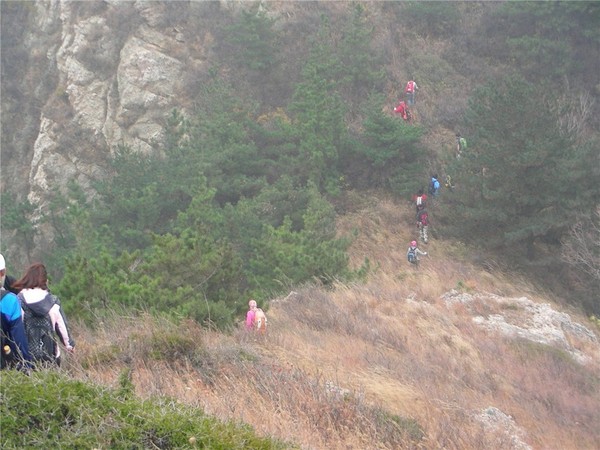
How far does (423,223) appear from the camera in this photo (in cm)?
1988

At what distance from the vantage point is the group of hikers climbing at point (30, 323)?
479 cm

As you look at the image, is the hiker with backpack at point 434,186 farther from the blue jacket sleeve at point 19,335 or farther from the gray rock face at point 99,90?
the blue jacket sleeve at point 19,335

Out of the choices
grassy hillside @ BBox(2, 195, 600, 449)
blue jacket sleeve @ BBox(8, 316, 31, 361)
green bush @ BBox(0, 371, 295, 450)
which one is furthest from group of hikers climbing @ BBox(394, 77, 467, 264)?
green bush @ BBox(0, 371, 295, 450)

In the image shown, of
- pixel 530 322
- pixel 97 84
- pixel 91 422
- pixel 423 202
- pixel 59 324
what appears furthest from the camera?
pixel 97 84

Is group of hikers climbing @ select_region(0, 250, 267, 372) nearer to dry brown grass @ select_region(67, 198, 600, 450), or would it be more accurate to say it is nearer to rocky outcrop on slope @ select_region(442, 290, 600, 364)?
dry brown grass @ select_region(67, 198, 600, 450)

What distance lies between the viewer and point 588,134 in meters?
23.4

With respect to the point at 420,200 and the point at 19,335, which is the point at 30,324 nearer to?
the point at 19,335

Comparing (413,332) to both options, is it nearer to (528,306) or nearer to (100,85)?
(528,306)

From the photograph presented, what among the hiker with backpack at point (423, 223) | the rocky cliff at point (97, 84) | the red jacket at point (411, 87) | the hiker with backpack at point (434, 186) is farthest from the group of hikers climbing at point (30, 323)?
the rocky cliff at point (97, 84)

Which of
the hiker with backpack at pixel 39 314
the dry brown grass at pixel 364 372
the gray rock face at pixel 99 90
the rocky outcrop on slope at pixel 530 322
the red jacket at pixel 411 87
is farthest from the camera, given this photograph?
the gray rock face at pixel 99 90

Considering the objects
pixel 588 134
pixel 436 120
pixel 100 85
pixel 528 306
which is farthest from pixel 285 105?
pixel 528 306

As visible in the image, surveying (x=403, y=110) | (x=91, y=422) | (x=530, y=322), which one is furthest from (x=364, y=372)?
(x=403, y=110)

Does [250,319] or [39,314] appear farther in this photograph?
[250,319]

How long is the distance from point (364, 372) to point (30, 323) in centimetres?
399
